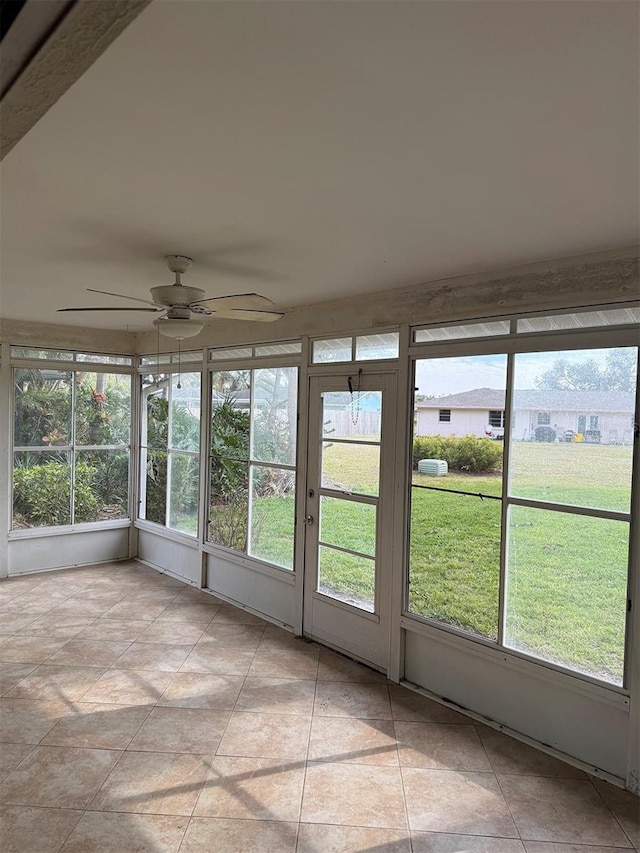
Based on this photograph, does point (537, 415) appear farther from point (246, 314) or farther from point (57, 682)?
point (57, 682)

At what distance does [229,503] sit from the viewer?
5152mm

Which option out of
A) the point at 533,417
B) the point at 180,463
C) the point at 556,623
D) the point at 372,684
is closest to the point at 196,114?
the point at 533,417

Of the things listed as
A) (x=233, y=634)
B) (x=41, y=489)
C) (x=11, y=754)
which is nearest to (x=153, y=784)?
(x=11, y=754)

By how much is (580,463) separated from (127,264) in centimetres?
273

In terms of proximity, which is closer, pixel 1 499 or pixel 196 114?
pixel 196 114

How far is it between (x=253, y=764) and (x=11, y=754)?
1260 millimetres

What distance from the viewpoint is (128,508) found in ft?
21.2

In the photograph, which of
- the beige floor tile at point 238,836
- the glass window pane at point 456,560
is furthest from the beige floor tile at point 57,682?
the glass window pane at point 456,560

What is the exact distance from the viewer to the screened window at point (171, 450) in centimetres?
564

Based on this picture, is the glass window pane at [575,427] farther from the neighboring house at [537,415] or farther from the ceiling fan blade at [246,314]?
the ceiling fan blade at [246,314]

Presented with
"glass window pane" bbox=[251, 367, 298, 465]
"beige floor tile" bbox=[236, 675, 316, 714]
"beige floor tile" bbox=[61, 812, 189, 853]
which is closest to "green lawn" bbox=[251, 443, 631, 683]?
"beige floor tile" bbox=[236, 675, 316, 714]

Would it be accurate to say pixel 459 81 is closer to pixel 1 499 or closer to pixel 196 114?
pixel 196 114

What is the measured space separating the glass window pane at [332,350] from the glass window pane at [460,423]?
690 millimetres

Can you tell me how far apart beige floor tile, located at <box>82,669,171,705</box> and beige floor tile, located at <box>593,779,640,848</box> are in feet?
8.19
